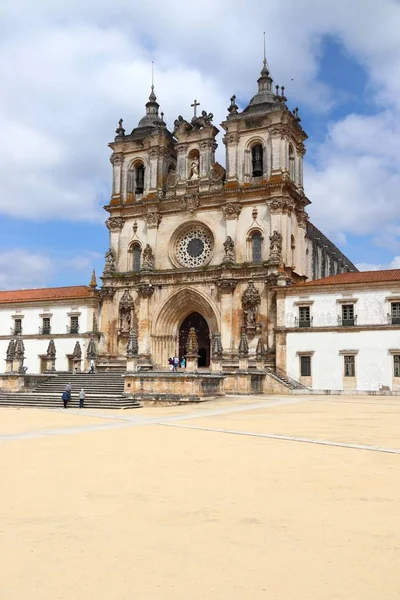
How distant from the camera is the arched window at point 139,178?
5144 cm

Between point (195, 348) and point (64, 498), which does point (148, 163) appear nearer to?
point (195, 348)

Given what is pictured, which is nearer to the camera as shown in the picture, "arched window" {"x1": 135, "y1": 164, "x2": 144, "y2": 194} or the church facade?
the church facade

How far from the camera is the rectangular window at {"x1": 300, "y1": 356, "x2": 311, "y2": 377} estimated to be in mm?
40406

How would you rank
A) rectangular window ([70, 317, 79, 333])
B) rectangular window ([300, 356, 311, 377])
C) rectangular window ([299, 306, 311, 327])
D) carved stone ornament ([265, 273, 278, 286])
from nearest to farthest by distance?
rectangular window ([300, 356, 311, 377]) → rectangular window ([299, 306, 311, 327]) → carved stone ornament ([265, 273, 278, 286]) → rectangular window ([70, 317, 79, 333])

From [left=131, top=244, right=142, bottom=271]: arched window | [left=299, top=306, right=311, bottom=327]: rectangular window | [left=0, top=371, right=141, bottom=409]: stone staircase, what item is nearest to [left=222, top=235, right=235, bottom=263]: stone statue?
[left=299, top=306, right=311, bottom=327]: rectangular window

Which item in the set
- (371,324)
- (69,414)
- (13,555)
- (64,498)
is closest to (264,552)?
(13,555)

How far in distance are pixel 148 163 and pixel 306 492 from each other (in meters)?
43.8

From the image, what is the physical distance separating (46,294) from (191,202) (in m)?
15.9

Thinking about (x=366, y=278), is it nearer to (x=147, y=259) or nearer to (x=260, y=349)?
(x=260, y=349)

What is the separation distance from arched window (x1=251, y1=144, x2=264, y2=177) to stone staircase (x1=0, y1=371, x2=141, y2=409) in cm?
1910

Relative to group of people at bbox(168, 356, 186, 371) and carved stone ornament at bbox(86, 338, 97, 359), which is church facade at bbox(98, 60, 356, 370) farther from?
carved stone ornament at bbox(86, 338, 97, 359)

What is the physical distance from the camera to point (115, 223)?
50.2 meters

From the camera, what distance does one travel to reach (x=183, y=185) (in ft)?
158

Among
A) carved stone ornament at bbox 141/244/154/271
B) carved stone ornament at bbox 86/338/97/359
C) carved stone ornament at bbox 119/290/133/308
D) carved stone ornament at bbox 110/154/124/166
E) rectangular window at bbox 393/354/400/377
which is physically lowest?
rectangular window at bbox 393/354/400/377
